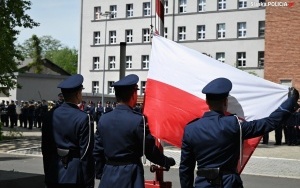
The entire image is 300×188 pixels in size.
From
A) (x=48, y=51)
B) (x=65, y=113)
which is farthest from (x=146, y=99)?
(x=48, y=51)

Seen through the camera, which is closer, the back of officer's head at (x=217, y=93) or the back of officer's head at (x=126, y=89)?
the back of officer's head at (x=217, y=93)

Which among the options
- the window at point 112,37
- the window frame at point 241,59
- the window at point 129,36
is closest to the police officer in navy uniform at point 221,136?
the window frame at point 241,59

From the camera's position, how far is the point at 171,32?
201 ft

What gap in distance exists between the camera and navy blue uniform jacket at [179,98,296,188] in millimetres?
5023

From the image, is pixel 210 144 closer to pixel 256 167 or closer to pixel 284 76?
pixel 256 167

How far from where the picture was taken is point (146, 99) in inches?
310

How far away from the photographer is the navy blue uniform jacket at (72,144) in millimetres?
5855

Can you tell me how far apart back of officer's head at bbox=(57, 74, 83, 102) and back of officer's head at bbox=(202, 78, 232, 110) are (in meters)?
1.50

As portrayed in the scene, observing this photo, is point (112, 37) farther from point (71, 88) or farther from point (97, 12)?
point (71, 88)

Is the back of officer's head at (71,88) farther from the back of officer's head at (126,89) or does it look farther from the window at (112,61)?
the window at (112,61)

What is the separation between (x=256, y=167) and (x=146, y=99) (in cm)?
796

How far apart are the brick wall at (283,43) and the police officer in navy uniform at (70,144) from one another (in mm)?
45885

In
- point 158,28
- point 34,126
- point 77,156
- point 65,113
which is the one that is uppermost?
point 158,28

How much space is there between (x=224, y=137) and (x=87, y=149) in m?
1.53
